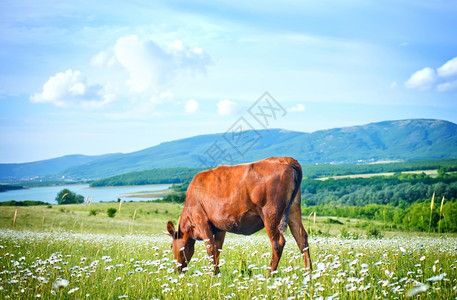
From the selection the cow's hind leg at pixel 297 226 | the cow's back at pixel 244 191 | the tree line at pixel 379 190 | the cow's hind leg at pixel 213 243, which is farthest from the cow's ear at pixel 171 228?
the tree line at pixel 379 190

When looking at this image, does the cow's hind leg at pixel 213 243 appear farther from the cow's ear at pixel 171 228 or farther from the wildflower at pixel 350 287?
the wildflower at pixel 350 287

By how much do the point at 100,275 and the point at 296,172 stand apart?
489 cm

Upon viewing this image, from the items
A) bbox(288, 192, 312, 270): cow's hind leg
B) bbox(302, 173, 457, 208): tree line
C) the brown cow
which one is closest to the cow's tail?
the brown cow

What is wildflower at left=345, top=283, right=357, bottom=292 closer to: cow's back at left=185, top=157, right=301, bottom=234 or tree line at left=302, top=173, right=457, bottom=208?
cow's back at left=185, top=157, right=301, bottom=234

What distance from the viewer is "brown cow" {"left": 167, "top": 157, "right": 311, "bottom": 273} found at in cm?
862

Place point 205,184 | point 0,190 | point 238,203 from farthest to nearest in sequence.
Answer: point 0,190 < point 205,184 < point 238,203

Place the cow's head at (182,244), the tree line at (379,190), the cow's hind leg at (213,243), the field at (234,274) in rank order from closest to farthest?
the field at (234,274), the cow's hind leg at (213,243), the cow's head at (182,244), the tree line at (379,190)

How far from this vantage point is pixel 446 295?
6.00 meters

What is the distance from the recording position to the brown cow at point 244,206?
862 centimetres

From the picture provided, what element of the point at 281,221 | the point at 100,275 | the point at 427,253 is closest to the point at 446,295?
the point at 281,221

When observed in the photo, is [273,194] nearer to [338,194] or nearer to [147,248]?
[147,248]

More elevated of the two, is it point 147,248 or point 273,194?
point 273,194

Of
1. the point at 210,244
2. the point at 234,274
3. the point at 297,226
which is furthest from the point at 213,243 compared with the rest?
the point at 297,226

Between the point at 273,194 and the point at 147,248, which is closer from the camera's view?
the point at 273,194
